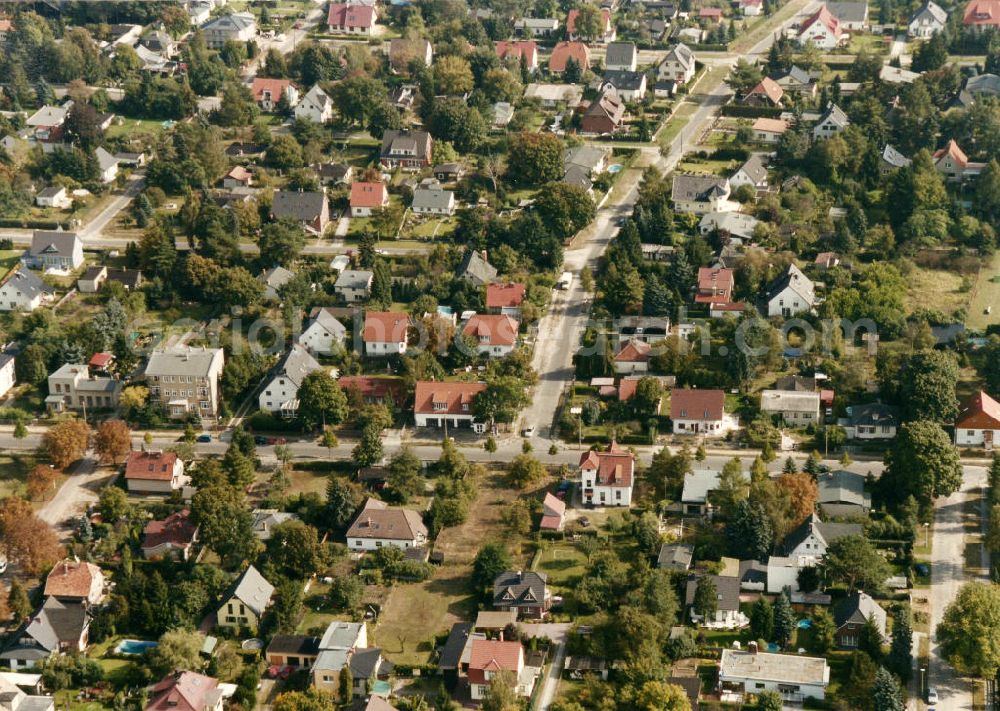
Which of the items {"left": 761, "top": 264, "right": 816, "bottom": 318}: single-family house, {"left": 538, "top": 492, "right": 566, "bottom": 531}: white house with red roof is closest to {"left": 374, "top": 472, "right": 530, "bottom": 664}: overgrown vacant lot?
{"left": 538, "top": 492, "right": 566, "bottom": 531}: white house with red roof

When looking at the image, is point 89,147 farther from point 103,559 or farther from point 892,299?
point 892,299

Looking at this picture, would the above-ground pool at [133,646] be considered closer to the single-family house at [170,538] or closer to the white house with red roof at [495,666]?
the single-family house at [170,538]

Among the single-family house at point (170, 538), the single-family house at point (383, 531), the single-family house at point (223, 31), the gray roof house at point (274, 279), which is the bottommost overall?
the single-family house at point (170, 538)

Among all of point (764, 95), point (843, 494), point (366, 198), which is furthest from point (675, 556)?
point (764, 95)

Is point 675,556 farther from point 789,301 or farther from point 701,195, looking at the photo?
point 701,195

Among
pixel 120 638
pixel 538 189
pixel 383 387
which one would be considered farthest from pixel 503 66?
pixel 120 638

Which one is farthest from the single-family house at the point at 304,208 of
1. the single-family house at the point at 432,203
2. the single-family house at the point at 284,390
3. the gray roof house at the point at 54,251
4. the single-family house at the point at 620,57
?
the single-family house at the point at 620,57
